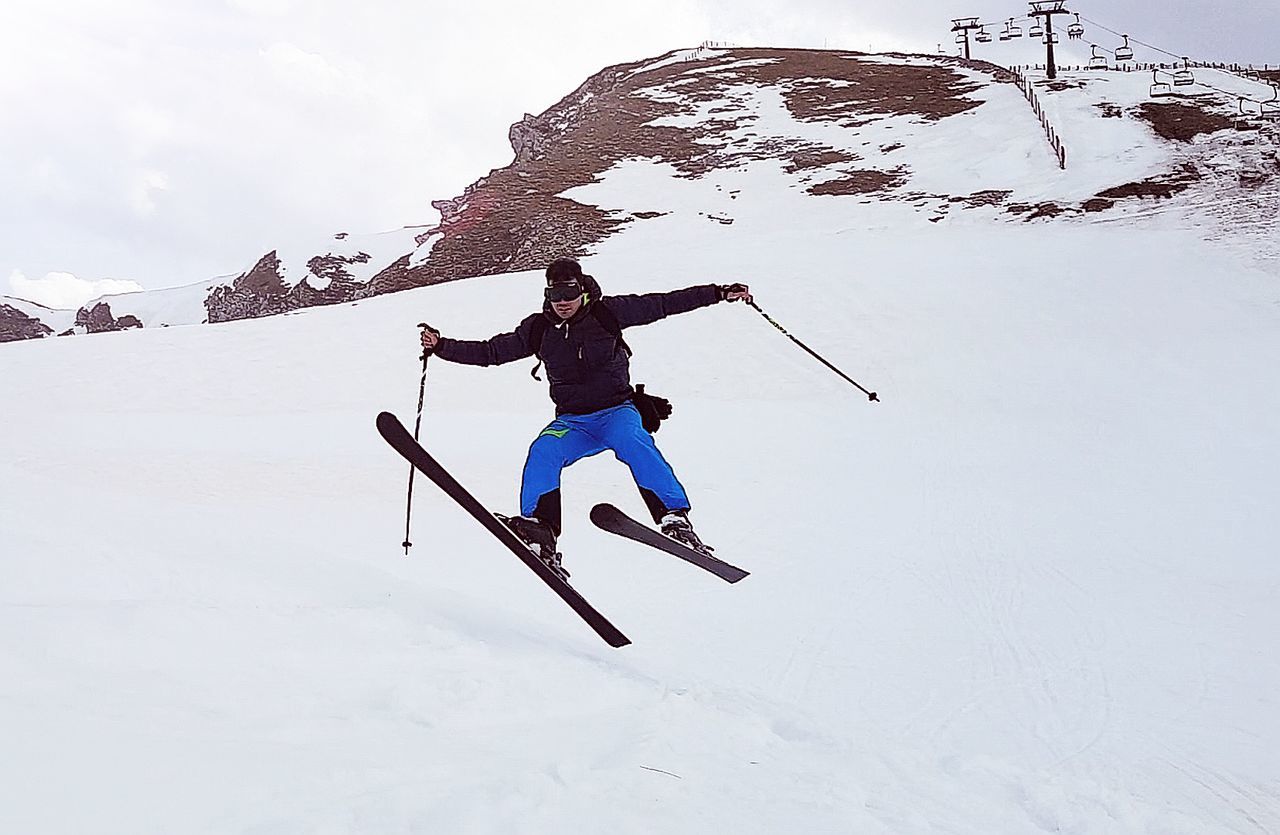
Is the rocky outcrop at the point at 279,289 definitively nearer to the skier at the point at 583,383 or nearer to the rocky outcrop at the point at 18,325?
the rocky outcrop at the point at 18,325

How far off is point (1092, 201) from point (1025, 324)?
1202cm

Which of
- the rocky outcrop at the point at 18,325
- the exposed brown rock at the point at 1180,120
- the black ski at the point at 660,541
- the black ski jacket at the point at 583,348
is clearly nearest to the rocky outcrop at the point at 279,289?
the rocky outcrop at the point at 18,325

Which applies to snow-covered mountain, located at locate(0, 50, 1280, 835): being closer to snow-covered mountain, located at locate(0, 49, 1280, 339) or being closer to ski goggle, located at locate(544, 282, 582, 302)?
ski goggle, located at locate(544, 282, 582, 302)

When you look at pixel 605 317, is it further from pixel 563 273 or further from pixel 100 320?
pixel 100 320

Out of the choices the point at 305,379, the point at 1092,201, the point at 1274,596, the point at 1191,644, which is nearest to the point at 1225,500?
the point at 1274,596

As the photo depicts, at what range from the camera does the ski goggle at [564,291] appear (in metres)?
5.62

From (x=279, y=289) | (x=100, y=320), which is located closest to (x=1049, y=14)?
(x=279, y=289)

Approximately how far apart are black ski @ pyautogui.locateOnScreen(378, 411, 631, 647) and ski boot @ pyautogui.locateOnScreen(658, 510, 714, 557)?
2.30ft

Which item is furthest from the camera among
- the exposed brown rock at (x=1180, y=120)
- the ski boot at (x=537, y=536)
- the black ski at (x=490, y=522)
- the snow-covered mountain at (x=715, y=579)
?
the exposed brown rock at (x=1180, y=120)

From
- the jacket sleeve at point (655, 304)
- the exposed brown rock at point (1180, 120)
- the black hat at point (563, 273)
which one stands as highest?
the exposed brown rock at point (1180, 120)

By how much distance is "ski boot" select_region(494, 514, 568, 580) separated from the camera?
218 inches

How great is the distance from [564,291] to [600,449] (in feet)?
3.51

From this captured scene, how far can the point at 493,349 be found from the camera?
6.00m

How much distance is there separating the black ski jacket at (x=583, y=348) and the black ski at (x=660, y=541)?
2.27ft
